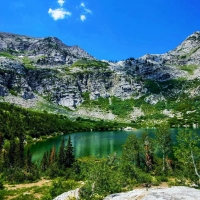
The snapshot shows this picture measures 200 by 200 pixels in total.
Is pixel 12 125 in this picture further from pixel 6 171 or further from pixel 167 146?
pixel 167 146

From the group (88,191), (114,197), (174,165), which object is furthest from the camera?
(174,165)

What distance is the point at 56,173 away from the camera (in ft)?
227

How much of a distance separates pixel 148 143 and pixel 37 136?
126793 millimetres

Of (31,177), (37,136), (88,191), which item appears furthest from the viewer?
(37,136)

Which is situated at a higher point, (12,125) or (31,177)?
(12,125)

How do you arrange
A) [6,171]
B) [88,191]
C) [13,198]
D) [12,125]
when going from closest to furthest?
[88,191]
[13,198]
[6,171]
[12,125]

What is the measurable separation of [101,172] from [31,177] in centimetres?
4058

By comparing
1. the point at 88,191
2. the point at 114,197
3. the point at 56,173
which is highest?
the point at 114,197

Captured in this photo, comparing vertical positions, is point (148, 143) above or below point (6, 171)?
above

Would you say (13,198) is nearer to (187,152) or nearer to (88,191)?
(88,191)

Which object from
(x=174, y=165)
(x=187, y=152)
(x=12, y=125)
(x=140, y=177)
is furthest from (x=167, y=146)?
(x=12, y=125)

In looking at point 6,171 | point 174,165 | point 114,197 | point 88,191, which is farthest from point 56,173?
point 114,197

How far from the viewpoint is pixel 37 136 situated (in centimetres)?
18475

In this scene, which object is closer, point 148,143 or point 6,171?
point 6,171
